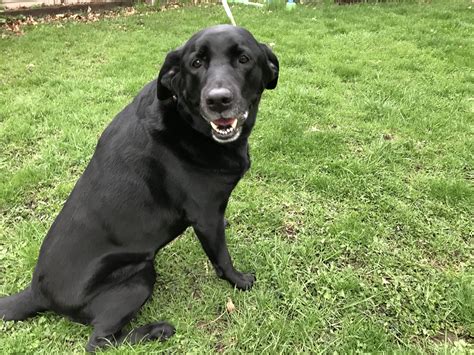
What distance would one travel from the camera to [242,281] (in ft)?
8.32

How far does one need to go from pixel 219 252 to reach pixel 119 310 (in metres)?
0.63

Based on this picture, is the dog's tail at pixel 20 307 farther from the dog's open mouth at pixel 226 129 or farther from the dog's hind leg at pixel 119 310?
the dog's open mouth at pixel 226 129

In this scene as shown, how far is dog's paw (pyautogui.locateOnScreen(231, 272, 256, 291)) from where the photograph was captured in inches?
99.3

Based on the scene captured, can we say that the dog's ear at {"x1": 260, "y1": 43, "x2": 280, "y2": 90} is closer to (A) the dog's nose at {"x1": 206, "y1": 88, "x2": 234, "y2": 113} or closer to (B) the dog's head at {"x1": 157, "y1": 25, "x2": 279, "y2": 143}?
(B) the dog's head at {"x1": 157, "y1": 25, "x2": 279, "y2": 143}

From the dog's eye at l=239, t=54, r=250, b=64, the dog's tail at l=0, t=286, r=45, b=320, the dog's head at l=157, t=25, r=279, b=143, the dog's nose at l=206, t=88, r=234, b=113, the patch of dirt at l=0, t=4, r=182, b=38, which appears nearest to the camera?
the dog's nose at l=206, t=88, r=234, b=113

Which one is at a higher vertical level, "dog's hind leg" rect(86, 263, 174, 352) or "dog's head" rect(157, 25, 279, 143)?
"dog's head" rect(157, 25, 279, 143)

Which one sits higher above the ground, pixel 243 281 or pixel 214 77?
pixel 214 77

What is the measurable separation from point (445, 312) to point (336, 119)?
7.80ft

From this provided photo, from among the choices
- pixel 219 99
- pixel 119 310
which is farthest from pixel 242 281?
pixel 219 99

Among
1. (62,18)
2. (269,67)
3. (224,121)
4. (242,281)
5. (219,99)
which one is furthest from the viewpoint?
(62,18)

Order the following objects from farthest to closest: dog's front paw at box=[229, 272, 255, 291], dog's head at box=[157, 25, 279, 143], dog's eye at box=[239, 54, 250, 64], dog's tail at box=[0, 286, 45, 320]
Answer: dog's front paw at box=[229, 272, 255, 291] → dog's tail at box=[0, 286, 45, 320] → dog's eye at box=[239, 54, 250, 64] → dog's head at box=[157, 25, 279, 143]

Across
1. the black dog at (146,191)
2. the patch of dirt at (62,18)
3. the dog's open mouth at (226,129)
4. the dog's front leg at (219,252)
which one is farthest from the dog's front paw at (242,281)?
the patch of dirt at (62,18)

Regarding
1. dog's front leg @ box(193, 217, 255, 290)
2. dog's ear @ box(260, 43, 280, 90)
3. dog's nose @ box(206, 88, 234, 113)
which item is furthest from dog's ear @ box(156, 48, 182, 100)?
dog's front leg @ box(193, 217, 255, 290)

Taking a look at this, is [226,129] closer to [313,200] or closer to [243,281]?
[243,281]
